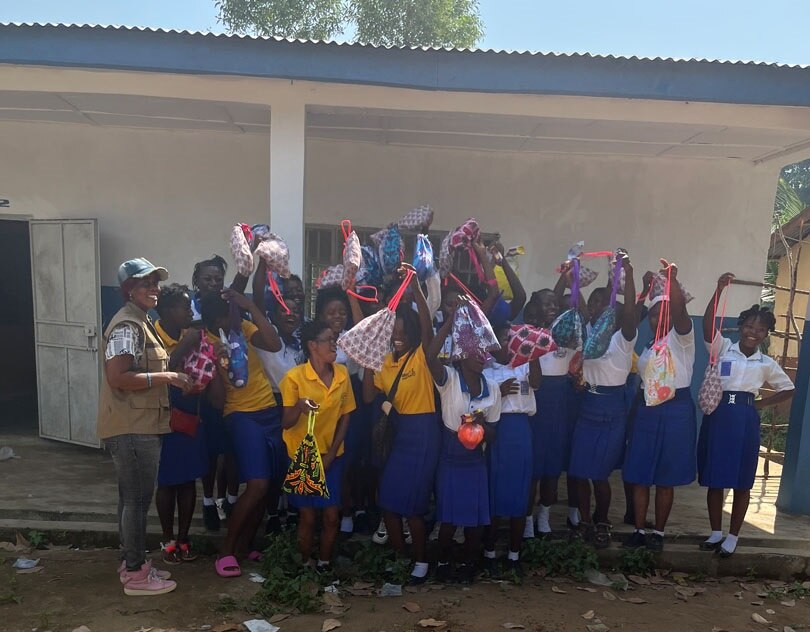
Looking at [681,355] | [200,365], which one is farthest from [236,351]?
[681,355]

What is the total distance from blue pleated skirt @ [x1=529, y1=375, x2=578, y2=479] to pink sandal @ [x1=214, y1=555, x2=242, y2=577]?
182 cm

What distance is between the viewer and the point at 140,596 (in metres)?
3.20

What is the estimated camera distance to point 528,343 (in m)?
3.24

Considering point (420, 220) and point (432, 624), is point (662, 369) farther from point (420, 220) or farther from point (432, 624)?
point (432, 624)

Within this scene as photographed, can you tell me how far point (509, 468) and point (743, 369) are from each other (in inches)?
62.9

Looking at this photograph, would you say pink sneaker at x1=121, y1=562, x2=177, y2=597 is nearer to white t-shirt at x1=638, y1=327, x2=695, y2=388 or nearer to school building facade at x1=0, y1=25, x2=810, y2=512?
school building facade at x1=0, y1=25, x2=810, y2=512

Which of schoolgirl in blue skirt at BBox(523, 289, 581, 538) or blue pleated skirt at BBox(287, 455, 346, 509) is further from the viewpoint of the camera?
schoolgirl in blue skirt at BBox(523, 289, 581, 538)

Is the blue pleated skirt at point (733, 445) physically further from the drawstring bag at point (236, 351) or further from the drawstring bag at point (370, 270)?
the drawstring bag at point (236, 351)

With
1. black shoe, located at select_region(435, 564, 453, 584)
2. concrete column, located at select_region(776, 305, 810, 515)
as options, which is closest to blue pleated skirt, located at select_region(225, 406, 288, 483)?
black shoe, located at select_region(435, 564, 453, 584)

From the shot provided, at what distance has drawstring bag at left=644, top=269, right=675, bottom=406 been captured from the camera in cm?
345

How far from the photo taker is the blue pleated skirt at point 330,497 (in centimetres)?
330

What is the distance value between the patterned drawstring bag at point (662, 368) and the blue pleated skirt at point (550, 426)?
496mm

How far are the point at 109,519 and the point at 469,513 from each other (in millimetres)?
2372

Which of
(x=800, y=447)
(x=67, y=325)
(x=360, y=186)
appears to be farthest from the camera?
(x=360, y=186)
